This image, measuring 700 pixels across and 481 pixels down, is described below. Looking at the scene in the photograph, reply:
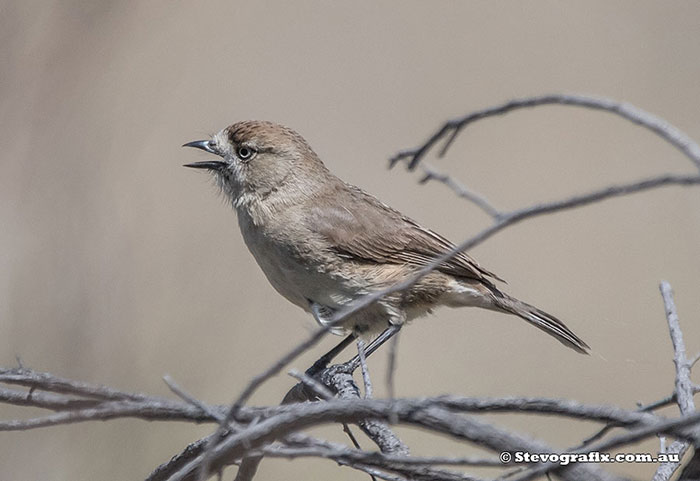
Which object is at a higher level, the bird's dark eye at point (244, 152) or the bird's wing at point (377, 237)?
the bird's dark eye at point (244, 152)

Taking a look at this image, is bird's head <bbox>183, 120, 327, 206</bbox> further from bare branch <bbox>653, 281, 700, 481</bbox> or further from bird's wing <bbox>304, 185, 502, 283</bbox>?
bare branch <bbox>653, 281, 700, 481</bbox>

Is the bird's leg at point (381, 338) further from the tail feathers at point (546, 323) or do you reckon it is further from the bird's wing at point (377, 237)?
the tail feathers at point (546, 323)

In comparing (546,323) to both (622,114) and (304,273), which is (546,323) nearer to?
(304,273)

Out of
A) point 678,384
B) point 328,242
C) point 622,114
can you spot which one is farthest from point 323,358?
point 622,114

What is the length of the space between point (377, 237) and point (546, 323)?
102 centimetres

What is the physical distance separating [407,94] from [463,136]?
923mm

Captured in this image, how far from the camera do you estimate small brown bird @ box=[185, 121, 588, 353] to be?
471cm

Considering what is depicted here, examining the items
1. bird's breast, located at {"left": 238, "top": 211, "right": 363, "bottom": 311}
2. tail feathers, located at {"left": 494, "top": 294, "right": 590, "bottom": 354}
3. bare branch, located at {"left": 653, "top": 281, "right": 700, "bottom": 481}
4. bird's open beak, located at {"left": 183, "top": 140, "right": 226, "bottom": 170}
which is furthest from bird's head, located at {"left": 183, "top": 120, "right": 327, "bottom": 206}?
bare branch, located at {"left": 653, "top": 281, "right": 700, "bottom": 481}

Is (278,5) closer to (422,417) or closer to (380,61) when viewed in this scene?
(380,61)

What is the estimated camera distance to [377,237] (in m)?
4.97

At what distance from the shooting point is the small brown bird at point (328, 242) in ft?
15.5

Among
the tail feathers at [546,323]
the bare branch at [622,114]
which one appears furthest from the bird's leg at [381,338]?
the bare branch at [622,114]

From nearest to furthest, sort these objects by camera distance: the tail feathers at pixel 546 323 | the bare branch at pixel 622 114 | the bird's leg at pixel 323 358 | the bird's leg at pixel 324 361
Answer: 1. the bare branch at pixel 622 114
2. the bird's leg at pixel 323 358
3. the bird's leg at pixel 324 361
4. the tail feathers at pixel 546 323

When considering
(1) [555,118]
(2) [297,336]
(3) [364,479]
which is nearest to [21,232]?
(2) [297,336]
